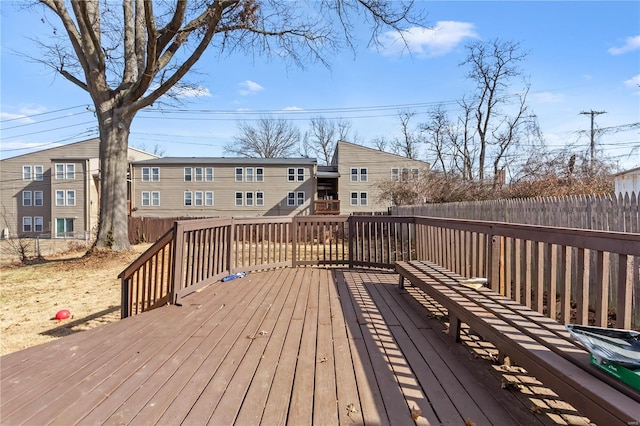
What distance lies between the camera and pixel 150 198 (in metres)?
26.9

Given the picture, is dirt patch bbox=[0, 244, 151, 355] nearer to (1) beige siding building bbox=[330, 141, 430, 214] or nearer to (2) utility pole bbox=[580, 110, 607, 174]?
(2) utility pole bbox=[580, 110, 607, 174]

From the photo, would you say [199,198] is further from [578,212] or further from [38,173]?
[578,212]

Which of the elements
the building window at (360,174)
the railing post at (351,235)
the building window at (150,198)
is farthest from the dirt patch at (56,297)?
the building window at (360,174)

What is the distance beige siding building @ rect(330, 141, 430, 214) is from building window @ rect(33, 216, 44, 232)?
26.2 meters

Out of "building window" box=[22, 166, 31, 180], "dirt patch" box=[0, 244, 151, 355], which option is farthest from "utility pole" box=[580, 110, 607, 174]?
"building window" box=[22, 166, 31, 180]

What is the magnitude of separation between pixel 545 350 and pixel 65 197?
34.5 metres

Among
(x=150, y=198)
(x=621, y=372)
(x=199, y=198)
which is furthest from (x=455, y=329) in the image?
(x=150, y=198)

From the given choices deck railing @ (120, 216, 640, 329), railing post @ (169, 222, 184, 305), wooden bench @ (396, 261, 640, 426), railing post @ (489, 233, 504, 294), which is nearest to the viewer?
wooden bench @ (396, 261, 640, 426)

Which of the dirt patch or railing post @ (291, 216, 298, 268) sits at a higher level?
railing post @ (291, 216, 298, 268)

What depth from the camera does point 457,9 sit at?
841 centimetres

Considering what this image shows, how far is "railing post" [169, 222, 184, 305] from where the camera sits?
3.66 metres

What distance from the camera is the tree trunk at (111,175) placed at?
9.64 metres

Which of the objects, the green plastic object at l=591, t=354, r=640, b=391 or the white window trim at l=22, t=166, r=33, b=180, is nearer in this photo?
the green plastic object at l=591, t=354, r=640, b=391

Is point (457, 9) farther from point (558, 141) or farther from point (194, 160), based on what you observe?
point (194, 160)
